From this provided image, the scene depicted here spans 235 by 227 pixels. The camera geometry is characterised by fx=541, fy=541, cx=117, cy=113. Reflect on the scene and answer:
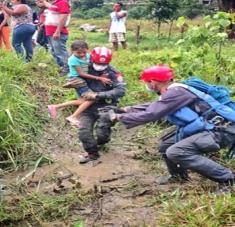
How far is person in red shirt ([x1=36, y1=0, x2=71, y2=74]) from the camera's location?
803 cm

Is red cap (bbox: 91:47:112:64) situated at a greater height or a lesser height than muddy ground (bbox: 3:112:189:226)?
greater

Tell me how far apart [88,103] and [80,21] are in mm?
25021

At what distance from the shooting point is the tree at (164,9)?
20.0 metres

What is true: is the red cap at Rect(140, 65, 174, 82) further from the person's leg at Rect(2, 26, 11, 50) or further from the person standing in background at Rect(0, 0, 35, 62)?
the person's leg at Rect(2, 26, 11, 50)

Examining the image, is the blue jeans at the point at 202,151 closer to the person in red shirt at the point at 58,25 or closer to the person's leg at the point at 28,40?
the person in red shirt at the point at 58,25

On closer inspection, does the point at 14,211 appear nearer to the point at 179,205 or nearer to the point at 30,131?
the point at 179,205

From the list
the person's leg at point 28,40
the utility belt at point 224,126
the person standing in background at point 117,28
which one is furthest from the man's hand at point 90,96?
the person standing in background at point 117,28

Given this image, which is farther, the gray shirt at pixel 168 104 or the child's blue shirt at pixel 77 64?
the child's blue shirt at pixel 77 64

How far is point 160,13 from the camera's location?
20312 millimetres

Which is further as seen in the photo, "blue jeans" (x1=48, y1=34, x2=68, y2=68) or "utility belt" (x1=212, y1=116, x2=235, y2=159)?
"blue jeans" (x1=48, y1=34, x2=68, y2=68)

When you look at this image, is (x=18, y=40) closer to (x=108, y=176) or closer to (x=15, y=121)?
(x=15, y=121)

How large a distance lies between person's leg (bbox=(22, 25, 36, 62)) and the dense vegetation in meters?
0.15

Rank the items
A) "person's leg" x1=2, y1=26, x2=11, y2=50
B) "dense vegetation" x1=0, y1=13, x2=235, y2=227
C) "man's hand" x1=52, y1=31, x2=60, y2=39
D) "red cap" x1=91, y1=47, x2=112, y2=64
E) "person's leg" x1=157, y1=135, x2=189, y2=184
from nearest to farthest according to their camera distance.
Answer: "dense vegetation" x1=0, y1=13, x2=235, y2=227 < "person's leg" x1=157, y1=135, x2=189, y2=184 < "red cap" x1=91, y1=47, x2=112, y2=64 < "man's hand" x1=52, y1=31, x2=60, y2=39 < "person's leg" x1=2, y1=26, x2=11, y2=50

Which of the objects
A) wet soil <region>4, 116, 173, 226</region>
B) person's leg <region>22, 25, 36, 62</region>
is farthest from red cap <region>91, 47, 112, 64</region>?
person's leg <region>22, 25, 36, 62</region>
